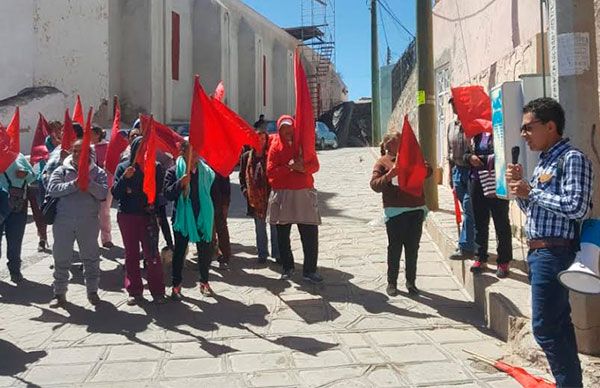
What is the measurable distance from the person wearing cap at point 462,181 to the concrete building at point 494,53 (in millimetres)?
883

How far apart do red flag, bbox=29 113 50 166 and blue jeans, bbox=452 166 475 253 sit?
5472 mm

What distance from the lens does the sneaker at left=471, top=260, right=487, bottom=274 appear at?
5.89 meters

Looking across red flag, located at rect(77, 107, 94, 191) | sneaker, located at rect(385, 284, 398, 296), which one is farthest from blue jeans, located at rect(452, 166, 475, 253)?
red flag, located at rect(77, 107, 94, 191)

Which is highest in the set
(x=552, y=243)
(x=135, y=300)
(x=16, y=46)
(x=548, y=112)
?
(x=16, y=46)

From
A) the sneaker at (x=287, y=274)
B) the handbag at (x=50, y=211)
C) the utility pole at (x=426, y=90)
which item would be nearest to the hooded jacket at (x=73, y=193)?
the handbag at (x=50, y=211)

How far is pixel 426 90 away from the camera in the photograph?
940 centimetres

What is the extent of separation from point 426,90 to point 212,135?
477cm

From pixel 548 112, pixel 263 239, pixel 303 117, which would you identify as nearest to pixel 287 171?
pixel 303 117

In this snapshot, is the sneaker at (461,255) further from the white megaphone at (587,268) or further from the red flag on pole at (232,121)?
the white megaphone at (587,268)

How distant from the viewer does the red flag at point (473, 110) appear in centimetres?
560

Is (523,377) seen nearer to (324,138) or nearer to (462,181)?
(462,181)

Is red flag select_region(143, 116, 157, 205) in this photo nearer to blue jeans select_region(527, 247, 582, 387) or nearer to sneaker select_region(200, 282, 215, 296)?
sneaker select_region(200, 282, 215, 296)

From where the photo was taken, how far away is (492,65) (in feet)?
27.6

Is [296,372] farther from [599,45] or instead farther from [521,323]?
[599,45]
